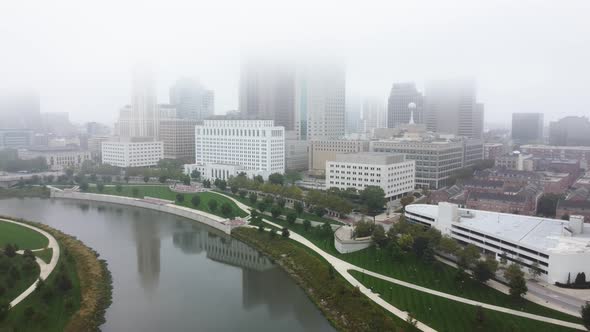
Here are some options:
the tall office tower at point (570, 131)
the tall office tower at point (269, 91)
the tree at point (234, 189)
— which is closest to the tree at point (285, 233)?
the tree at point (234, 189)

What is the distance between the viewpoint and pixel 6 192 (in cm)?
3281

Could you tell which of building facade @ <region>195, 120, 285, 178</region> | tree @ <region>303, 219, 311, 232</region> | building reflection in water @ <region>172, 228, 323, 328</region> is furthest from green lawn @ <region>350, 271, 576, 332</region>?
building facade @ <region>195, 120, 285, 178</region>

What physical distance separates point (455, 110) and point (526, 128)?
12.8m

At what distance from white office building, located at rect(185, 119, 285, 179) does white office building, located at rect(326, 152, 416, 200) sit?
26.0 feet

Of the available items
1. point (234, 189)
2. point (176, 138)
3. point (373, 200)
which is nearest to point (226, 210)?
point (234, 189)

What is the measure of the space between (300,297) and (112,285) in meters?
6.02

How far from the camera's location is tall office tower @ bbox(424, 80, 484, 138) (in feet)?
198

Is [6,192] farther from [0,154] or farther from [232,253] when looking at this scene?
[232,253]

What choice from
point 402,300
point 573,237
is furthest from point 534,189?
point 402,300

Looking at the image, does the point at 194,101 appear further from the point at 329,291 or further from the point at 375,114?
the point at 329,291

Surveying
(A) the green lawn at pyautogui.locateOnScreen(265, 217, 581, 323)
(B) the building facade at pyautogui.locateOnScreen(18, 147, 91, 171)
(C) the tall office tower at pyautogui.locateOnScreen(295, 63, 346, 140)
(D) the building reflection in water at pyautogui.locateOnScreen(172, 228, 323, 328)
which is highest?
(C) the tall office tower at pyautogui.locateOnScreen(295, 63, 346, 140)

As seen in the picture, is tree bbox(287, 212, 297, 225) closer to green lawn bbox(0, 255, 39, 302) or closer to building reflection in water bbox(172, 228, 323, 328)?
building reflection in water bbox(172, 228, 323, 328)

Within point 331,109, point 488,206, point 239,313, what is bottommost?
point 239,313

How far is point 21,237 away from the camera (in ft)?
64.4
